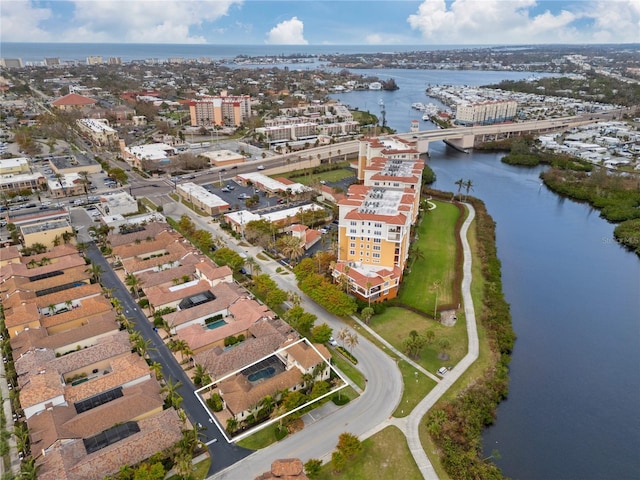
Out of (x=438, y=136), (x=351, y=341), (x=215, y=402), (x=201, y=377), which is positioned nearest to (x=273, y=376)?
(x=215, y=402)

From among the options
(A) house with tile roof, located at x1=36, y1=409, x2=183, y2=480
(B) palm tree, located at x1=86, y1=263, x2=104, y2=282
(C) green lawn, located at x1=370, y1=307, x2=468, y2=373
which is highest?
(B) palm tree, located at x1=86, y1=263, x2=104, y2=282

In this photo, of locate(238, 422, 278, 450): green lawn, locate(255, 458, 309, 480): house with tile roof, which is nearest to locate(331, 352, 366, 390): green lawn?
locate(238, 422, 278, 450): green lawn

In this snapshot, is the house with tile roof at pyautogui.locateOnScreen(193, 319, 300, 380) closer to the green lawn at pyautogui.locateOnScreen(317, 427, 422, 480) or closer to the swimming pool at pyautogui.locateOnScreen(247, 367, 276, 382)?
the swimming pool at pyautogui.locateOnScreen(247, 367, 276, 382)

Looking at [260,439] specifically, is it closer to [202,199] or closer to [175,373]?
[175,373]

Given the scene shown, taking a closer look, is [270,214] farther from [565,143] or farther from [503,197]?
[565,143]

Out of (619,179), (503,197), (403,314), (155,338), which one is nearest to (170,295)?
(155,338)

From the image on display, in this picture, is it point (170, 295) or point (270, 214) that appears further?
point (270, 214)

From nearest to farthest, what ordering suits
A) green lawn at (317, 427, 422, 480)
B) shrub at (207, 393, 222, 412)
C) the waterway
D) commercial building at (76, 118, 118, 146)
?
green lawn at (317, 427, 422, 480) → the waterway → shrub at (207, 393, 222, 412) → commercial building at (76, 118, 118, 146)
